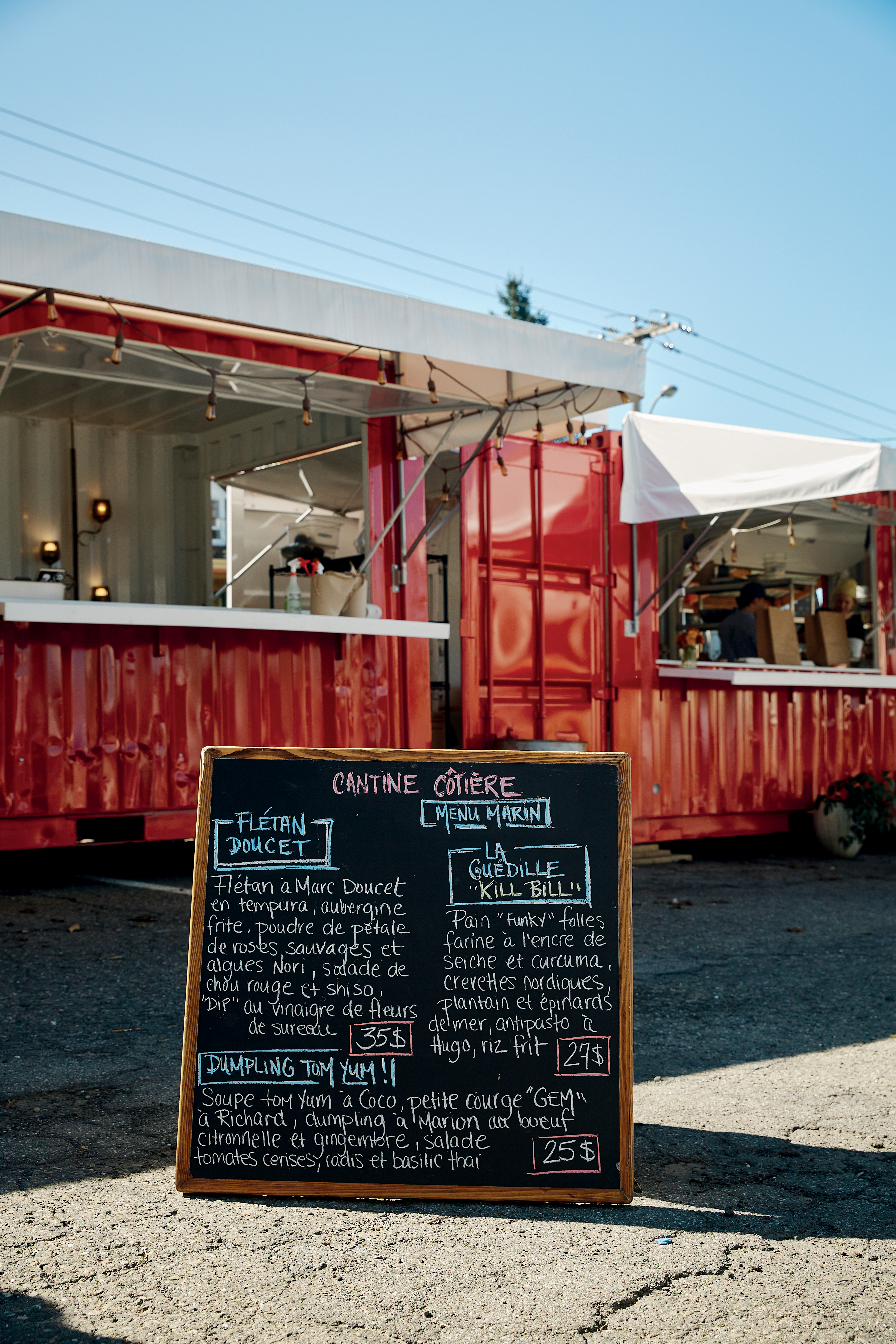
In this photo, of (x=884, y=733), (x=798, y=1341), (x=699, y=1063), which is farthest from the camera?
(x=884, y=733)

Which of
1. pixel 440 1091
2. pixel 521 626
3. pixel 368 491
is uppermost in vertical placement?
pixel 368 491

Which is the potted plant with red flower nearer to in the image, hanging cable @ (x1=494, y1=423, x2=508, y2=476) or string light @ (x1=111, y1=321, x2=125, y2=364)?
hanging cable @ (x1=494, y1=423, x2=508, y2=476)

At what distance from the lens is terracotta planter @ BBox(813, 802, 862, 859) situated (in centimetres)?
1016

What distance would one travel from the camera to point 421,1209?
9.75 feet

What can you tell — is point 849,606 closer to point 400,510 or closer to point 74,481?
point 400,510

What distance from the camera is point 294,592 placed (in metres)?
7.77

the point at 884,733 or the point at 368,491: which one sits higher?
the point at 368,491

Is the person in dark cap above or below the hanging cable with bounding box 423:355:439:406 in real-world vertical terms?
below

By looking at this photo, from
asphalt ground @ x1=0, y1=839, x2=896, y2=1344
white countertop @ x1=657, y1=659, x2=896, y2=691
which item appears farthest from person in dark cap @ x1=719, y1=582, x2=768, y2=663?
asphalt ground @ x1=0, y1=839, x2=896, y2=1344

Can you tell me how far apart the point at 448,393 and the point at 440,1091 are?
17.4 ft

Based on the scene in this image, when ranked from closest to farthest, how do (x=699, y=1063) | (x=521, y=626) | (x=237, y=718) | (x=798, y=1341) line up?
(x=798, y=1341) → (x=699, y=1063) → (x=237, y=718) → (x=521, y=626)

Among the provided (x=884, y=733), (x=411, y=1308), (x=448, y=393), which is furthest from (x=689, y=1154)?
(x=884, y=733)

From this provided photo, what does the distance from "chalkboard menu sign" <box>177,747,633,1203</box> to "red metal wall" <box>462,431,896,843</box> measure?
5.32 m

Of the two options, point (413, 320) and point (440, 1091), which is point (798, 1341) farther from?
point (413, 320)
